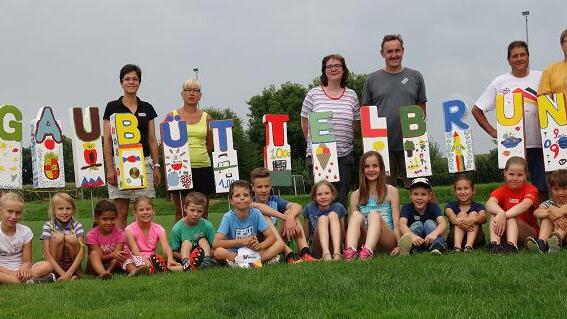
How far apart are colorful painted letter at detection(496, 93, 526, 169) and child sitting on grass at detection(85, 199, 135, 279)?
4287mm

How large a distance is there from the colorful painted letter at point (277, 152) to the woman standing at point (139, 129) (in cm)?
140

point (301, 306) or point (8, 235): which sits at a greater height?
point (8, 235)

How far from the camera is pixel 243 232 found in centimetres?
682

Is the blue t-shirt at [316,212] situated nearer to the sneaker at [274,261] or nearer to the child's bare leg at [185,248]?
the sneaker at [274,261]

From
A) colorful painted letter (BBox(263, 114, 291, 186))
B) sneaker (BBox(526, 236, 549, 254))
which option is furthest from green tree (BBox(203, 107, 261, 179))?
sneaker (BBox(526, 236, 549, 254))

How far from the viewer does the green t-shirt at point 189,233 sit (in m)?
6.99

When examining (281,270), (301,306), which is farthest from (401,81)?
(301,306)

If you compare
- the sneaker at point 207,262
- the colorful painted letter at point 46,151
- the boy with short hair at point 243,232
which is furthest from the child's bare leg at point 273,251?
the colorful painted letter at point 46,151

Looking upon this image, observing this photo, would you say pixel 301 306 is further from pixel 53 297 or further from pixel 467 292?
pixel 53 297

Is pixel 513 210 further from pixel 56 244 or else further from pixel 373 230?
pixel 56 244

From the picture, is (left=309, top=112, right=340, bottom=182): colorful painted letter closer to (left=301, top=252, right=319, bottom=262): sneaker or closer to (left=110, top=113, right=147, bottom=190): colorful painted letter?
(left=301, top=252, right=319, bottom=262): sneaker

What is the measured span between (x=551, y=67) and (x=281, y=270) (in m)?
4.09

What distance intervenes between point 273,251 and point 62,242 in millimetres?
2131

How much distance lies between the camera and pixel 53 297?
5117 mm
